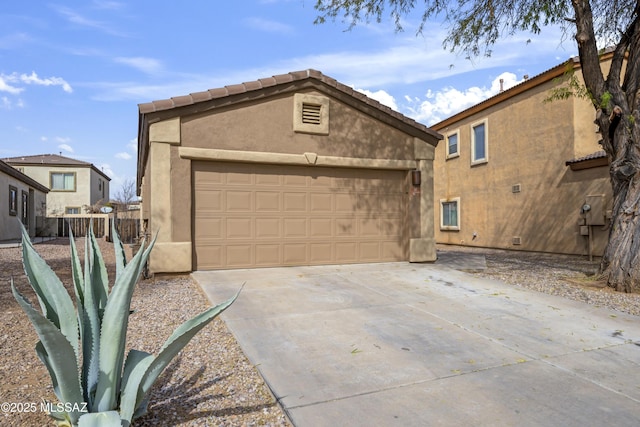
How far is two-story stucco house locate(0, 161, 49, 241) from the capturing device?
1722cm

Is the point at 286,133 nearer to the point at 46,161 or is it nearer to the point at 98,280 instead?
the point at 98,280

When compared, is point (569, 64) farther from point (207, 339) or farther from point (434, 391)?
point (207, 339)

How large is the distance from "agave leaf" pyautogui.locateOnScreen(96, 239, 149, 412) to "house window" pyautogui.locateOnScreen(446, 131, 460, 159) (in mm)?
17613

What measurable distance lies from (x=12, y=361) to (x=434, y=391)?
12.6 ft

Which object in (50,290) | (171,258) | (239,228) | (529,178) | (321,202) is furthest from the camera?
(529,178)

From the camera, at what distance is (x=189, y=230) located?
26.6 feet

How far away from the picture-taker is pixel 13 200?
61.7 feet

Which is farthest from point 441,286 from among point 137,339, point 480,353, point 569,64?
point 569,64

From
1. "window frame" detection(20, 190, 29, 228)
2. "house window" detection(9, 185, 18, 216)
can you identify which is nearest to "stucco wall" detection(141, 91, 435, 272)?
"house window" detection(9, 185, 18, 216)

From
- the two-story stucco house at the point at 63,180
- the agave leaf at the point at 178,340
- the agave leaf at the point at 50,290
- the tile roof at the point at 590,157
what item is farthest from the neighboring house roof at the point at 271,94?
the two-story stucco house at the point at 63,180

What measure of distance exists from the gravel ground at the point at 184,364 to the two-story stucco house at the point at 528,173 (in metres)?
5.76

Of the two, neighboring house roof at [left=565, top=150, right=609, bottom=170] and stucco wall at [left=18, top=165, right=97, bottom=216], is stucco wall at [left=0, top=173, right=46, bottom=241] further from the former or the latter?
neighboring house roof at [left=565, top=150, right=609, bottom=170]

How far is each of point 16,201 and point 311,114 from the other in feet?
58.4

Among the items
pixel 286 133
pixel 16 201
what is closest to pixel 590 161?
pixel 286 133
